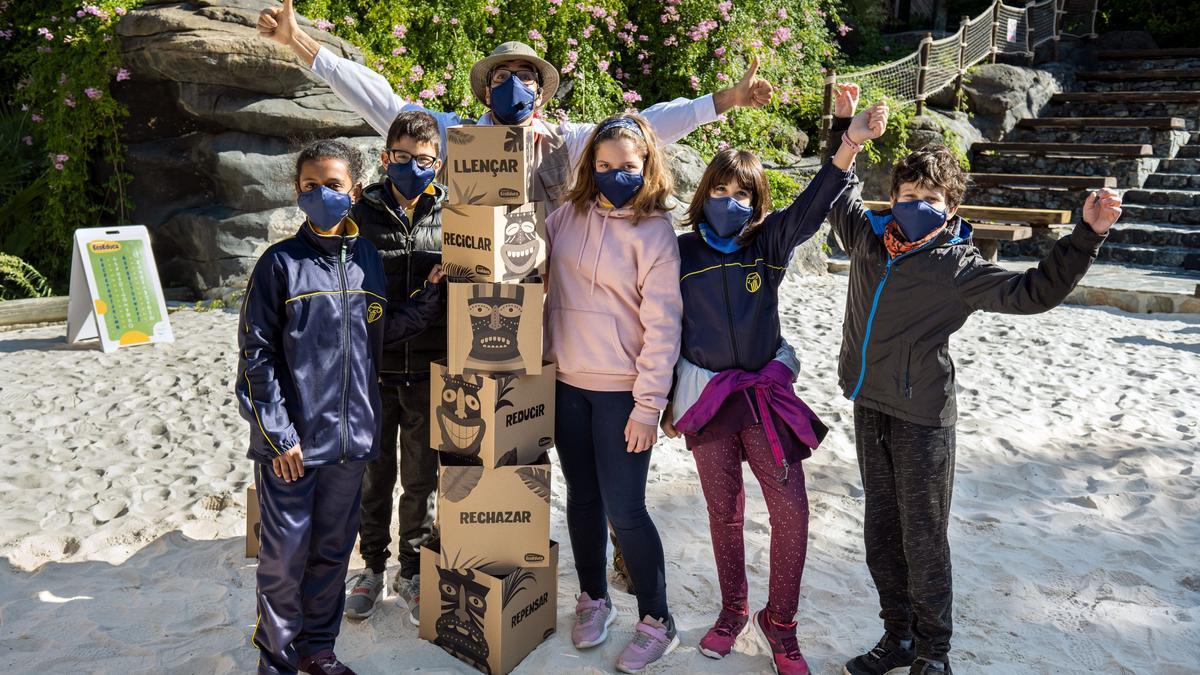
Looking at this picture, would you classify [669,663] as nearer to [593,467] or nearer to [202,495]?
[593,467]

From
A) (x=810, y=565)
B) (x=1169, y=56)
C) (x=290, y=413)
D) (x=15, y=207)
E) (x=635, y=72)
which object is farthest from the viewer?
(x=1169, y=56)

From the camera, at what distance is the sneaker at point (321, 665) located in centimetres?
282

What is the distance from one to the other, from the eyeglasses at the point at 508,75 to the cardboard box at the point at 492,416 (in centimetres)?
103

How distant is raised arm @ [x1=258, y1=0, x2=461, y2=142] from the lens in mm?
3471

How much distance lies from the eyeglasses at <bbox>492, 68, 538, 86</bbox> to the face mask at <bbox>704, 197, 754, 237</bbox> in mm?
832

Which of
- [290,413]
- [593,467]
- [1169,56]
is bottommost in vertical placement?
[593,467]

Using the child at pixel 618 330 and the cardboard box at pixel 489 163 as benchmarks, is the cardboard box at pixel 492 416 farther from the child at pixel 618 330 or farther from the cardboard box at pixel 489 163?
the cardboard box at pixel 489 163

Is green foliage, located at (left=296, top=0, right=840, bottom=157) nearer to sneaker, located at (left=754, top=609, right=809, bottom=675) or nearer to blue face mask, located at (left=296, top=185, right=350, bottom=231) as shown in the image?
blue face mask, located at (left=296, top=185, right=350, bottom=231)

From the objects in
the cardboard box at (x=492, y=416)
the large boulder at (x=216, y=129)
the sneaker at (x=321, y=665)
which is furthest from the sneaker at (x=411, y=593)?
the large boulder at (x=216, y=129)

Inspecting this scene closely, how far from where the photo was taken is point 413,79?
9195 mm

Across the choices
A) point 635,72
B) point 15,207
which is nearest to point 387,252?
point 15,207

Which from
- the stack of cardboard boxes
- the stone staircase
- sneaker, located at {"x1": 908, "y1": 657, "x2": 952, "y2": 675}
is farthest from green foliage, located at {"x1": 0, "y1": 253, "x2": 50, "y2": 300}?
the stone staircase

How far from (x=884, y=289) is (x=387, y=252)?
174 cm

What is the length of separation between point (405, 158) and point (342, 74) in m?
0.82
